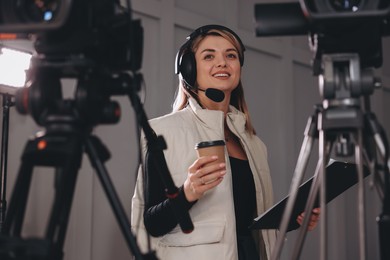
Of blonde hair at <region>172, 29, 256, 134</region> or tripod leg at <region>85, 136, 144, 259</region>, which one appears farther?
blonde hair at <region>172, 29, 256, 134</region>

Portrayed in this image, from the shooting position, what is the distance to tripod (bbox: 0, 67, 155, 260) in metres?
1.11

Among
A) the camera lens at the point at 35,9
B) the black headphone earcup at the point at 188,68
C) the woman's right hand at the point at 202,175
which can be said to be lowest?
the woman's right hand at the point at 202,175

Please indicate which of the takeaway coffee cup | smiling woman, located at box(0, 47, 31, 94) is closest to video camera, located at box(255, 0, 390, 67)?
the takeaway coffee cup

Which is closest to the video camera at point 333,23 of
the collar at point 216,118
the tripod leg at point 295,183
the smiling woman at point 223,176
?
the tripod leg at point 295,183

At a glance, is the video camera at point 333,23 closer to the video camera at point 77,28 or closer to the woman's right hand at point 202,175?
the video camera at point 77,28

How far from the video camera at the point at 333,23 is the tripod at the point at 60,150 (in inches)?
14.8

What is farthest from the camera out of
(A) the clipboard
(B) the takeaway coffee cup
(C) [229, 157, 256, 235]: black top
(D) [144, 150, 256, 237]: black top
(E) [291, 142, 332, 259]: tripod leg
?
(C) [229, 157, 256, 235]: black top

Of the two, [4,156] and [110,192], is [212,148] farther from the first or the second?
[4,156]

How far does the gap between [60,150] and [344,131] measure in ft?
1.80

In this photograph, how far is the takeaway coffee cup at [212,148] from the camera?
158cm

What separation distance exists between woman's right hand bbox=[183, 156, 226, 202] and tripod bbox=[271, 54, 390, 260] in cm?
41

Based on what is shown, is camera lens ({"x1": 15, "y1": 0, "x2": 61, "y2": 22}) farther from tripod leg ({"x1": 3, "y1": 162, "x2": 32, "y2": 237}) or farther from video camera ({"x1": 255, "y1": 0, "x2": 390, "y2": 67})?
video camera ({"x1": 255, "y1": 0, "x2": 390, "y2": 67})

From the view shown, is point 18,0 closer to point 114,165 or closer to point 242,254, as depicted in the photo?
point 242,254

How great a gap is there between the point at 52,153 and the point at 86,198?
5.07 ft
